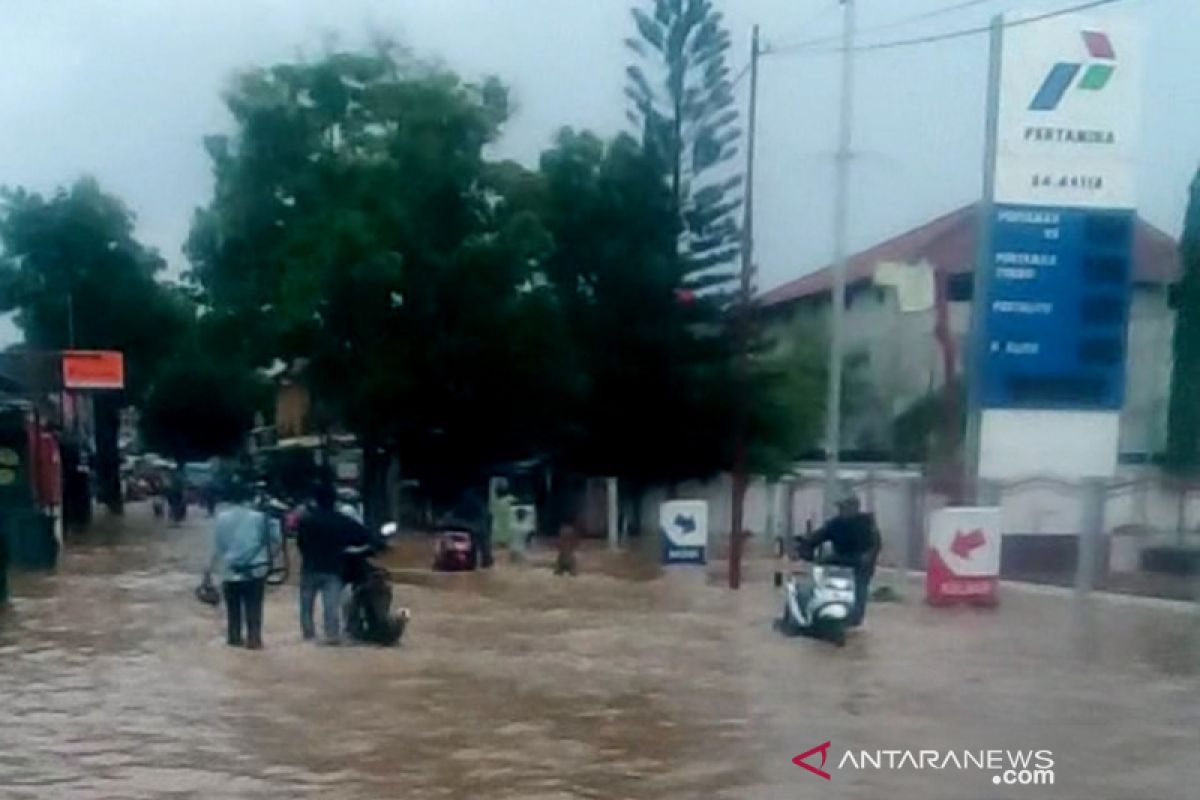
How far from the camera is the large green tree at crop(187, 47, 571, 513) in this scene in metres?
37.4

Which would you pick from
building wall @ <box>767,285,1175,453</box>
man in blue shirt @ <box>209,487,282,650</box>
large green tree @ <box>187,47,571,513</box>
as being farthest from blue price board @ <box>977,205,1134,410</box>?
large green tree @ <box>187,47,571,513</box>

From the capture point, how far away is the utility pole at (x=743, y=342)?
25.1 m

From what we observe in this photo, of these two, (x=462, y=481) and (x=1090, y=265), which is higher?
(x=1090, y=265)

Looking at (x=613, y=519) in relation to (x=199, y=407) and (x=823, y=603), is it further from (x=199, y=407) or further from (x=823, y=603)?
(x=199, y=407)

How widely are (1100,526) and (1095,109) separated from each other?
5.62 m

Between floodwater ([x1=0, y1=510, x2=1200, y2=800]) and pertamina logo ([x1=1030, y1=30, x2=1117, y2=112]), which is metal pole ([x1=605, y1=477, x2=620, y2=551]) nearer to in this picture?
floodwater ([x1=0, y1=510, x2=1200, y2=800])

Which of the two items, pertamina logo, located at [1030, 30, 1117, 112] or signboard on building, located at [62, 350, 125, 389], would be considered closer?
pertamina logo, located at [1030, 30, 1117, 112]

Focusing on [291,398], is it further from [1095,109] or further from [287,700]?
[287,700]

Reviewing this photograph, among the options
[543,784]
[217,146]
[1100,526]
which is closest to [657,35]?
[217,146]

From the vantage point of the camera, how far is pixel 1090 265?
21.2 metres

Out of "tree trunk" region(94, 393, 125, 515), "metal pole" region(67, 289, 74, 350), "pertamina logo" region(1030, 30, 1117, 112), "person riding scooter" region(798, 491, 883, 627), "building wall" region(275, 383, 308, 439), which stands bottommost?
"tree trunk" region(94, 393, 125, 515)

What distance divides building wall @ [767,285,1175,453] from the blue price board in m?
5.67

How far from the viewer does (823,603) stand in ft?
55.5

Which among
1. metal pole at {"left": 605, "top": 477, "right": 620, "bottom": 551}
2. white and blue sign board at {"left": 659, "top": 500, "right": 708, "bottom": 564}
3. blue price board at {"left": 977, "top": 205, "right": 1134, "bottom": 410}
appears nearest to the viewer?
blue price board at {"left": 977, "top": 205, "right": 1134, "bottom": 410}
